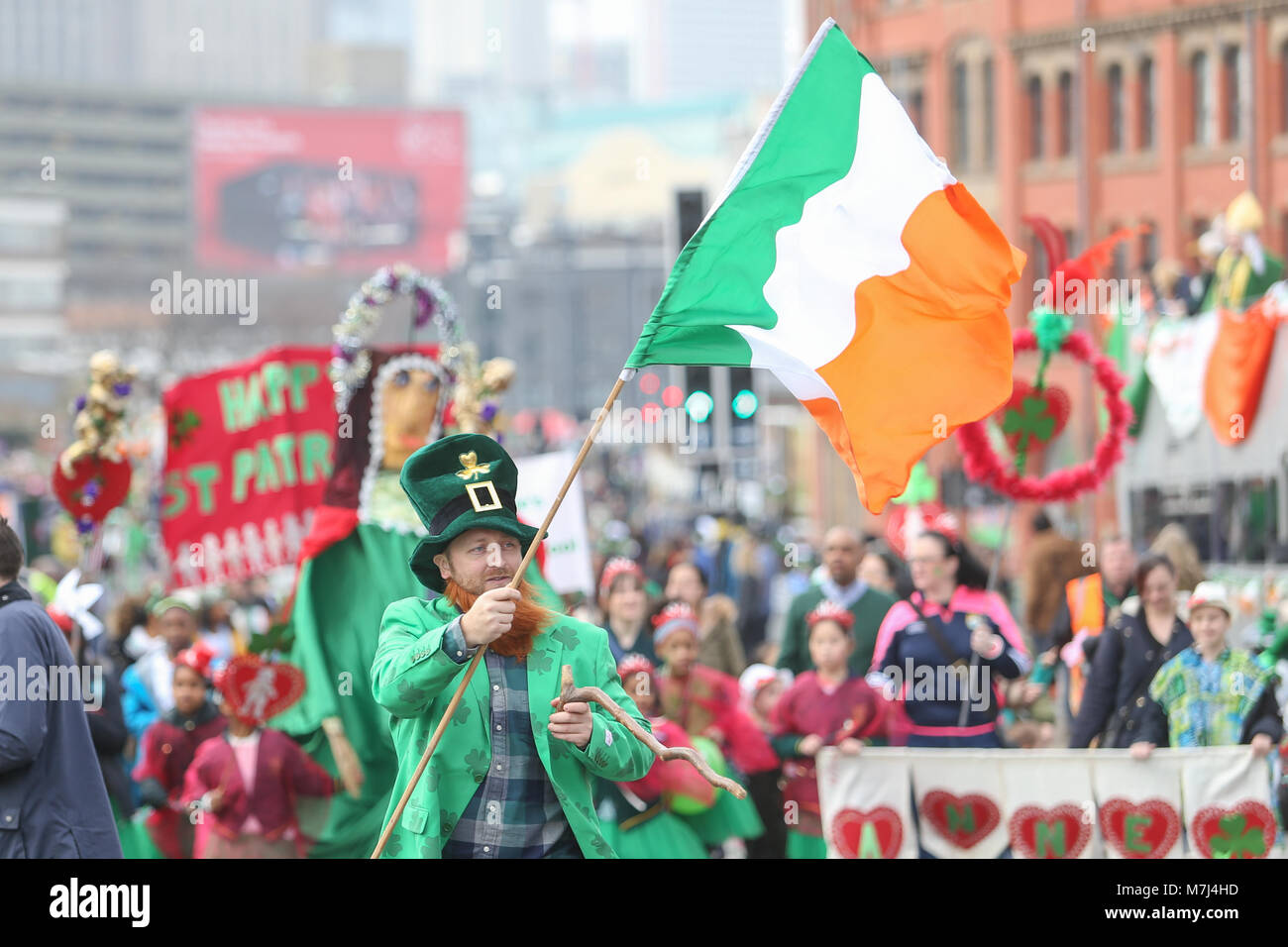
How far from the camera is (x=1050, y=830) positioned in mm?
8539

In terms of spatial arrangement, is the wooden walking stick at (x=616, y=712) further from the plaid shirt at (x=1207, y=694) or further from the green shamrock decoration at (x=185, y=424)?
the green shamrock decoration at (x=185, y=424)

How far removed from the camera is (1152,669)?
856cm

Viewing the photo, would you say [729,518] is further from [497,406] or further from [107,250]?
[107,250]

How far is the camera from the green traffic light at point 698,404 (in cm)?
1549

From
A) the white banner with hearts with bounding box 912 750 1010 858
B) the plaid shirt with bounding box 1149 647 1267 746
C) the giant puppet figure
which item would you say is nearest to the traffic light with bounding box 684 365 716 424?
the giant puppet figure

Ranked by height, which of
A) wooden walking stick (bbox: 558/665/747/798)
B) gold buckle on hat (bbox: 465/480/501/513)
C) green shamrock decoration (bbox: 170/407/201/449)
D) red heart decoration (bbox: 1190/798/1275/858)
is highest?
green shamrock decoration (bbox: 170/407/201/449)

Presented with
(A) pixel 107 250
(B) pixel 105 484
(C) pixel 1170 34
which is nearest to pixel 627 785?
(B) pixel 105 484

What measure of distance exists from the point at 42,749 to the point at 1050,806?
14.7 ft

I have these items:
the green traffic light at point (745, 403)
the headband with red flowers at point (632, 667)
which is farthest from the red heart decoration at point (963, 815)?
the green traffic light at point (745, 403)

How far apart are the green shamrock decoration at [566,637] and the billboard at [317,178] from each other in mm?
98378

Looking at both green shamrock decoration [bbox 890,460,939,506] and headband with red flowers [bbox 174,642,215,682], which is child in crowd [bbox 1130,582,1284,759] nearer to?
headband with red flowers [bbox 174,642,215,682]

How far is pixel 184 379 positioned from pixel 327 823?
3.92 m

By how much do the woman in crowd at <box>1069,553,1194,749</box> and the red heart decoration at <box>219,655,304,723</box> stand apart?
11.1 feet

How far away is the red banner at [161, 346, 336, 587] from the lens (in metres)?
11.5
